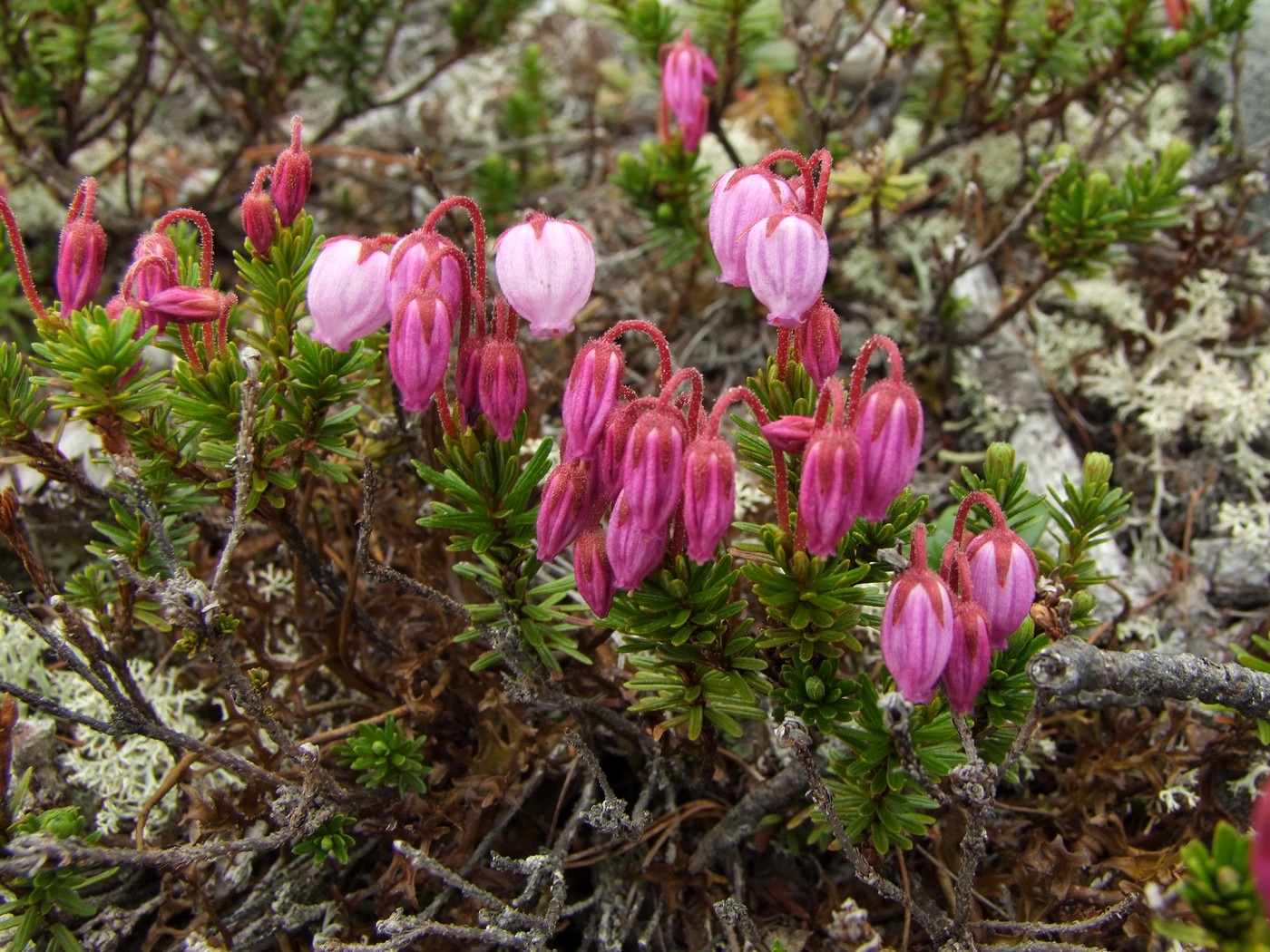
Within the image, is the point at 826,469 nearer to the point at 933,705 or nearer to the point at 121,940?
the point at 933,705

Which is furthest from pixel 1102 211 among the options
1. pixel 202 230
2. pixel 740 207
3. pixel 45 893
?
pixel 45 893

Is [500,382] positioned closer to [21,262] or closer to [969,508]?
[969,508]

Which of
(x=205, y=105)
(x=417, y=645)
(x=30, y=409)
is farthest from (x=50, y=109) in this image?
(x=417, y=645)

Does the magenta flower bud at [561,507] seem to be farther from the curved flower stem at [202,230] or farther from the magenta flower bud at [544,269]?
the curved flower stem at [202,230]

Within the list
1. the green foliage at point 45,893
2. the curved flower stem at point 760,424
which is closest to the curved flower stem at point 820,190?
the curved flower stem at point 760,424

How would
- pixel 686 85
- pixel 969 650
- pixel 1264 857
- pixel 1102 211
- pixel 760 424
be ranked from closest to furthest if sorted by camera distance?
pixel 1264 857, pixel 969 650, pixel 760 424, pixel 1102 211, pixel 686 85

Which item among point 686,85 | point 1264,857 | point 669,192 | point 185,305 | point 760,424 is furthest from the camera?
point 669,192
